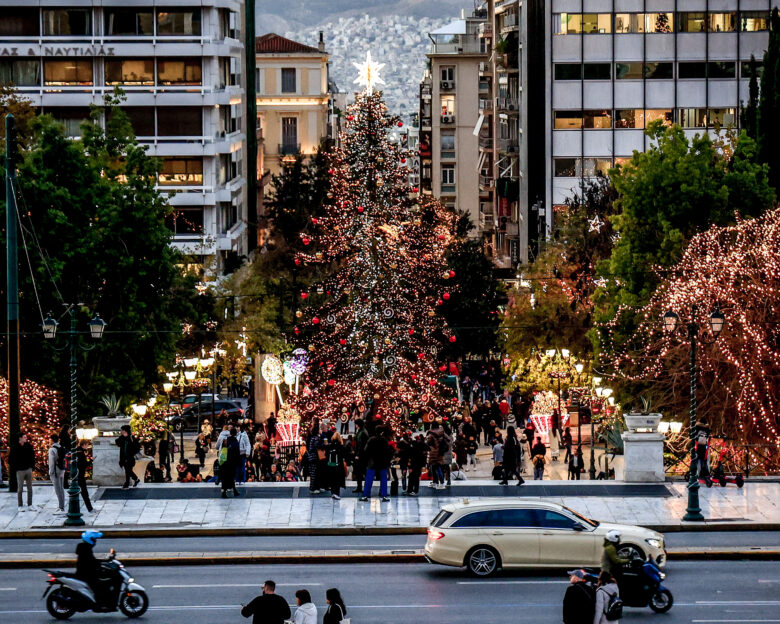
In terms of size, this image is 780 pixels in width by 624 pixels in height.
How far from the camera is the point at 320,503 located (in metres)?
35.6

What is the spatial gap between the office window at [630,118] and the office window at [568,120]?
80.4 inches

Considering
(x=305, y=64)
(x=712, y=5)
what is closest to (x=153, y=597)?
(x=712, y=5)

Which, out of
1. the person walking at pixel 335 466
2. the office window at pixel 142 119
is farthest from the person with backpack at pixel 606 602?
the office window at pixel 142 119

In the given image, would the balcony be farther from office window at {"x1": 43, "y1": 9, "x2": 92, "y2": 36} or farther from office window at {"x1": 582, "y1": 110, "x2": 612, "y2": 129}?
office window at {"x1": 43, "y1": 9, "x2": 92, "y2": 36}

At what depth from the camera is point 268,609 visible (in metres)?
21.8

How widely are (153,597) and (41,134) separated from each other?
81.5 feet

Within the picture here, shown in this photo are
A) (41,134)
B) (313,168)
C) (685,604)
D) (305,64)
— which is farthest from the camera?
(305,64)

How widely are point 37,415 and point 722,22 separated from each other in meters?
49.6

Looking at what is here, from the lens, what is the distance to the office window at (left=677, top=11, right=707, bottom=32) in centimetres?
8075

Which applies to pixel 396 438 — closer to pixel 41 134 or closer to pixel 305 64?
pixel 41 134

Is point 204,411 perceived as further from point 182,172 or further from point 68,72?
point 68,72

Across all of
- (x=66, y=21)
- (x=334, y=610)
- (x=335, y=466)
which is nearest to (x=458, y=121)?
(x=66, y=21)

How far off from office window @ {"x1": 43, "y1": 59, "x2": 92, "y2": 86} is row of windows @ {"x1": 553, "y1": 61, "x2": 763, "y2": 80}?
2486 centimetres

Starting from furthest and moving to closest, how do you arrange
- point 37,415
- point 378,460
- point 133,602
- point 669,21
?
point 669,21 < point 37,415 < point 378,460 < point 133,602
